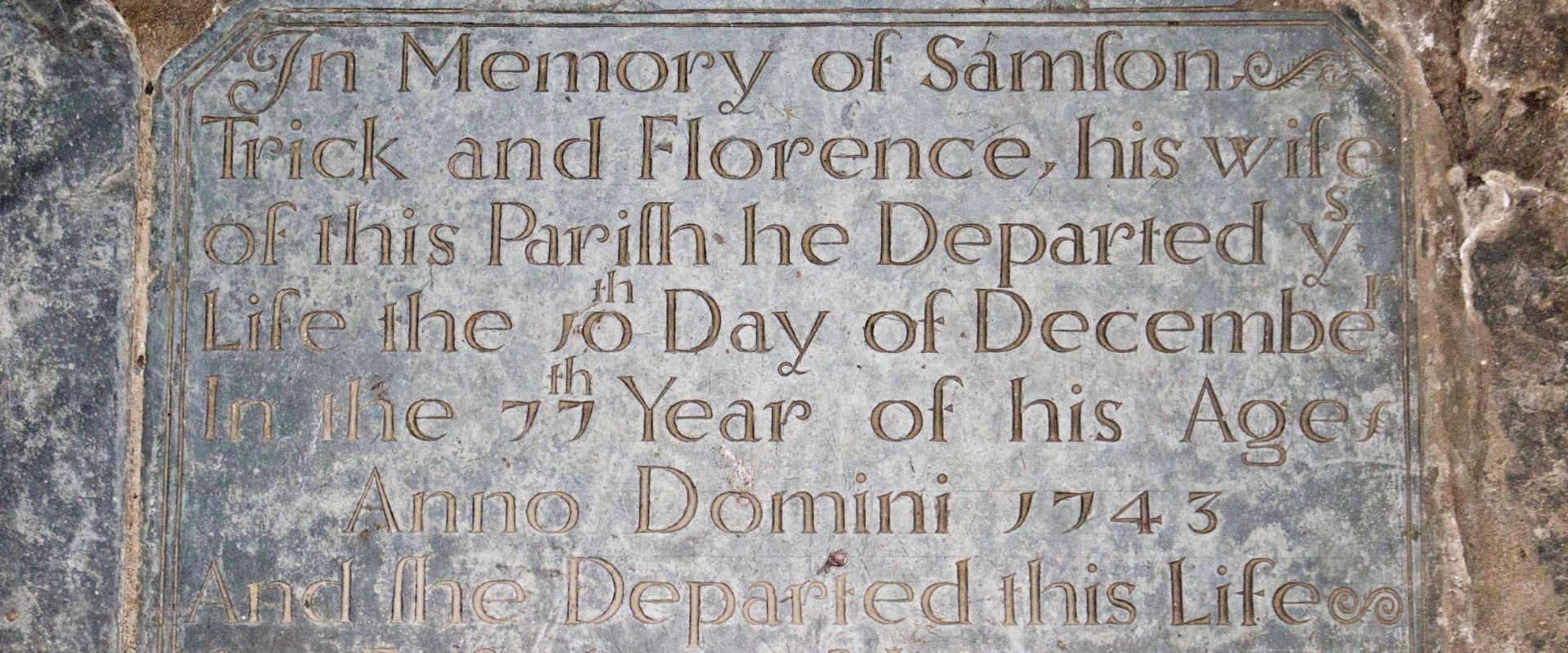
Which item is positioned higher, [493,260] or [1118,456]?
[493,260]

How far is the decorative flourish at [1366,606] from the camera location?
3.19m

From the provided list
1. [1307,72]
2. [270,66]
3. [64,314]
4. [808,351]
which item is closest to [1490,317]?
[1307,72]

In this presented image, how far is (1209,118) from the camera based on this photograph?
3.30m

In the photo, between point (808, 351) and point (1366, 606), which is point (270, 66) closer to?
point (808, 351)

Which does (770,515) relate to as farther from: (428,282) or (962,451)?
(428,282)

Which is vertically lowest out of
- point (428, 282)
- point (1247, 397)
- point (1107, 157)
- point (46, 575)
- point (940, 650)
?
point (940, 650)

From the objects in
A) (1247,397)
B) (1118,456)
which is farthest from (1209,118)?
(1118,456)

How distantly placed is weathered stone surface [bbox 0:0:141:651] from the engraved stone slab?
5.3 inches

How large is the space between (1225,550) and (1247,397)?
43cm

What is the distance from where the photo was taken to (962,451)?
3.25 metres

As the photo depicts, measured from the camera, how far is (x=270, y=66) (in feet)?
11.1

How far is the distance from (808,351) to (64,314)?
2131 millimetres

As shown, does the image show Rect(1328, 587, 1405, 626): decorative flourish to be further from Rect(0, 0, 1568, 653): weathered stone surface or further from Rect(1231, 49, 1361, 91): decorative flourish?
Rect(1231, 49, 1361, 91): decorative flourish

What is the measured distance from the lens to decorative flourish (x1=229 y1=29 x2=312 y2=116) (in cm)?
338
